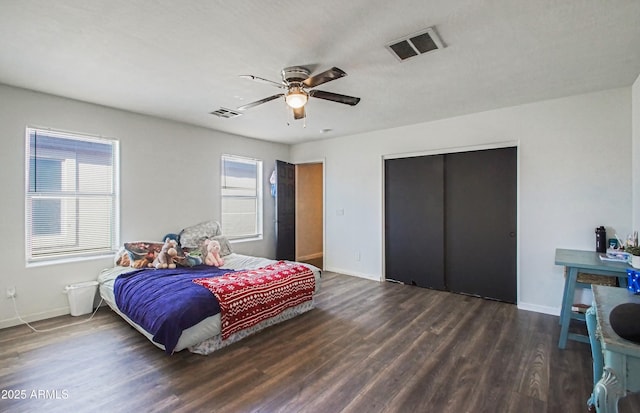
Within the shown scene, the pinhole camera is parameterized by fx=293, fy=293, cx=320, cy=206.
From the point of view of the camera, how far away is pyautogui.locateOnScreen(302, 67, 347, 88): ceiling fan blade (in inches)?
87.2

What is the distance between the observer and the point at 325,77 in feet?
7.64

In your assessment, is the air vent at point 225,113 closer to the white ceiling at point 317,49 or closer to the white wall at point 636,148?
the white ceiling at point 317,49

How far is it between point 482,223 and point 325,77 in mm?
3114

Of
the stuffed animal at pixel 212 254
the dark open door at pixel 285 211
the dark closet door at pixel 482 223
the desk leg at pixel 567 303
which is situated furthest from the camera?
the dark open door at pixel 285 211

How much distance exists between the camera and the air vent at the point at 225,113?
154 inches

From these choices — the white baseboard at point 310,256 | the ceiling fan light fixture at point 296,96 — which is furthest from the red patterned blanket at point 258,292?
the white baseboard at point 310,256

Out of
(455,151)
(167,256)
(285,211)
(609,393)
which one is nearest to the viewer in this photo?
(609,393)

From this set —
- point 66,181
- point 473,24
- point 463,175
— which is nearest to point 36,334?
point 66,181

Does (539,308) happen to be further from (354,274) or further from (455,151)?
(354,274)

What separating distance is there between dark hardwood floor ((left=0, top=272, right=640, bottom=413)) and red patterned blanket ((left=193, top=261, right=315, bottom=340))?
0.21 m

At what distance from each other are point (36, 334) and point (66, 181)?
172 centimetres

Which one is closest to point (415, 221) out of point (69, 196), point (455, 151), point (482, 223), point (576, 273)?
point (482, 223)

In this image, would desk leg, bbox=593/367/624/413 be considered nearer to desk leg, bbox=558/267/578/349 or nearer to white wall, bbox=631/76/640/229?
desk leg, bbox=558/267/578/349

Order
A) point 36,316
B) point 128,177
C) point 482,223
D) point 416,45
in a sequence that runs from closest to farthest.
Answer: point 416,45
point 36,316
point 128,177
point 482,223
